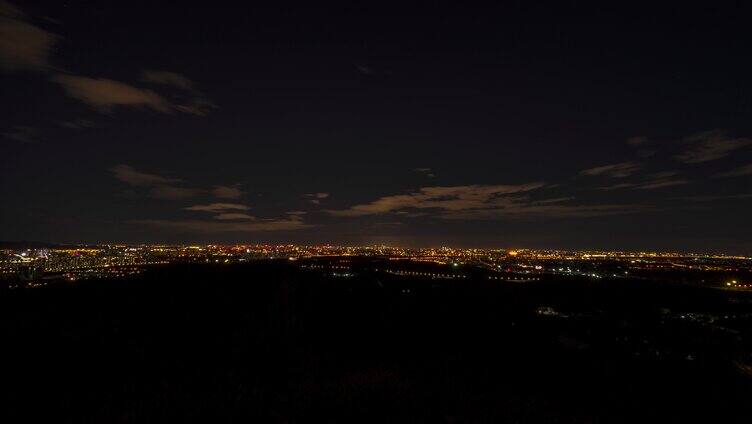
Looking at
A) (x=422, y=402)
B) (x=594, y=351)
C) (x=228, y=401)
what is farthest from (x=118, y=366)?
(x=594, y=351)

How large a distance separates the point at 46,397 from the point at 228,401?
24.4ft

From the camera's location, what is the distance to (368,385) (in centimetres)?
1561

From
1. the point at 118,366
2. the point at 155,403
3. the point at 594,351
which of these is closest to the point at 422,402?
the point at 155,403

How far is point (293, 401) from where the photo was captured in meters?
13.7

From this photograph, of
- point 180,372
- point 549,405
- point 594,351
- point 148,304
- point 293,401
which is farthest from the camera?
point 148,304

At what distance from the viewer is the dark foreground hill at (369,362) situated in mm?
13828

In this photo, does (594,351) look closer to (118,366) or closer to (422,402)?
(422,402)

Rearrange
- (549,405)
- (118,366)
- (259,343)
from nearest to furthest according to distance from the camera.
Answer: (549,405) < (118,366) < (259,343)

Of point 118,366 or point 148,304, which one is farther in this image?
point 148,304

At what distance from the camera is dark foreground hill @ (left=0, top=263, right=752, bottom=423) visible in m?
13.8

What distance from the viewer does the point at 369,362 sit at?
2042 cm

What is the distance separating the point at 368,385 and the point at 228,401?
4682 mm

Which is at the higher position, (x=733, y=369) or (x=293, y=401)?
(x=293, y=401)

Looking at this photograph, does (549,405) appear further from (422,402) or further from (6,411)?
(6,411)
